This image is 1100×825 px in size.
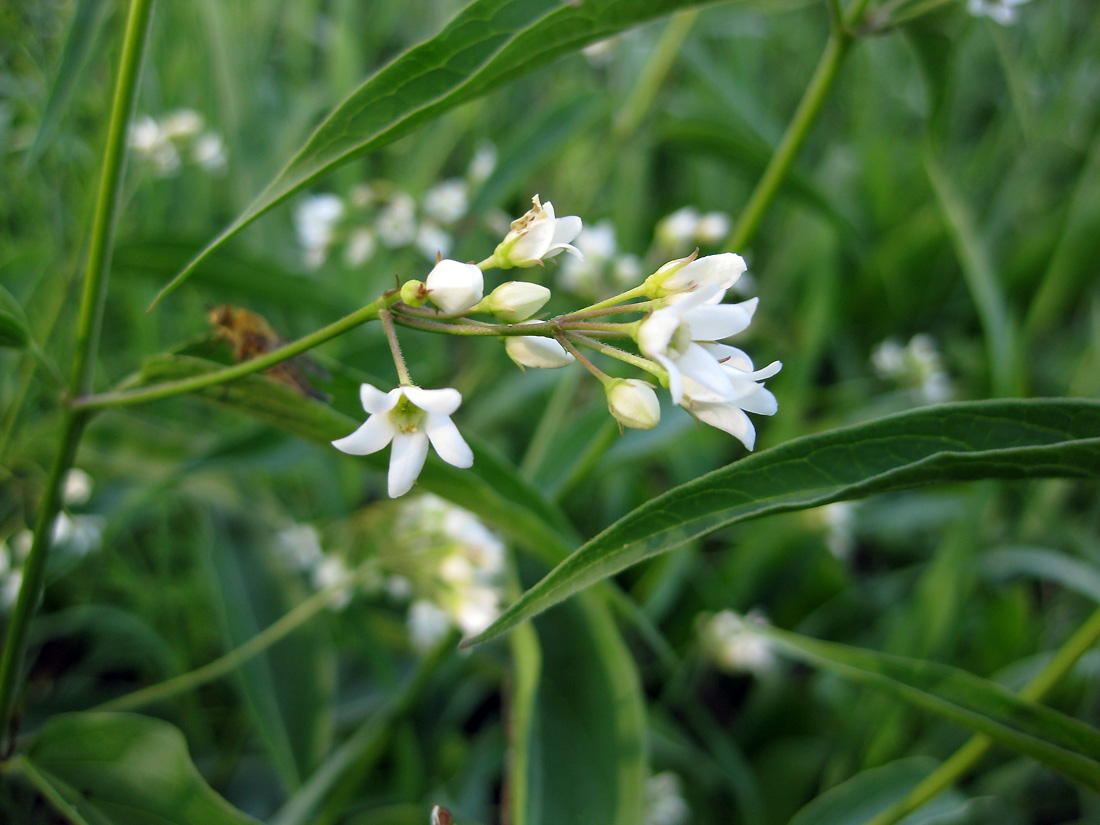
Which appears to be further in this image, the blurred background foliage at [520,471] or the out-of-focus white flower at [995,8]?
the blurred background foliage at [520,471]

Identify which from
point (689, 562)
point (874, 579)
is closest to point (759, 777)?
point (689, 562)

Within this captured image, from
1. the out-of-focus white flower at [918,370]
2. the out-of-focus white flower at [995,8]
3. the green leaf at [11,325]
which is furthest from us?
the out-of-focus white flower at [918,370]

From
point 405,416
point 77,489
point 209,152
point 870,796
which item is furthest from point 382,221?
point 870,796

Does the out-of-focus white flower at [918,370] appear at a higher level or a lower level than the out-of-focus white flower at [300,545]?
higher

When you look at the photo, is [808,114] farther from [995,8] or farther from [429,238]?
[429,238]

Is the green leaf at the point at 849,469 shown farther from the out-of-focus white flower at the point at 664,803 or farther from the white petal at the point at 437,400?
the out-of-focus white flower at the point at 664,803

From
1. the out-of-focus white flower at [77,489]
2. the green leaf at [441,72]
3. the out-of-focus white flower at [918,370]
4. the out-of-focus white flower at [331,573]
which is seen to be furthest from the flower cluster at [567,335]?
the out-of-focus white flower at [918,370]
